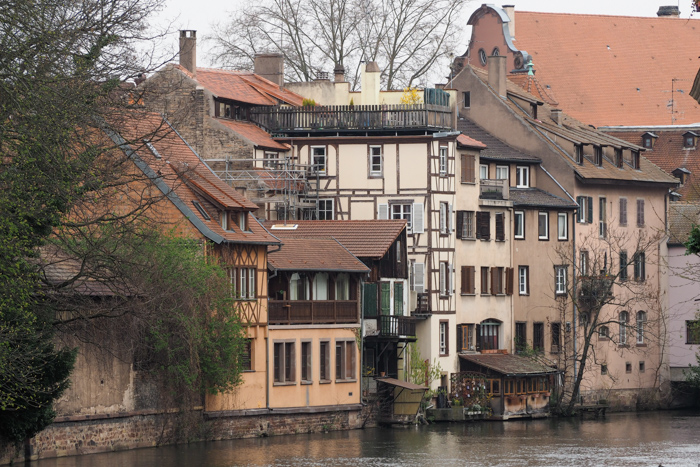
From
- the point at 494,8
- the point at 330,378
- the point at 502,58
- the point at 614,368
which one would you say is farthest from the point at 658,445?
the point at 494,8

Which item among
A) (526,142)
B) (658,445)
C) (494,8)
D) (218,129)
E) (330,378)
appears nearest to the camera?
(658,445)

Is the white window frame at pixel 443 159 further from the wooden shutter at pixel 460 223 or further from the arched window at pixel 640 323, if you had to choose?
the arched window at pixel 640 323

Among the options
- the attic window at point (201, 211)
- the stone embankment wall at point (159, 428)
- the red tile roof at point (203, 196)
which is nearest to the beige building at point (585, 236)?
the stone embankment wall at point (159, 428)

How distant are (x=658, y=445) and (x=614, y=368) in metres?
21.8

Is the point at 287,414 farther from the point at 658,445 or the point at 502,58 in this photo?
the point at 502,58

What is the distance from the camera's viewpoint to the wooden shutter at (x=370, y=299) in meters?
57.1

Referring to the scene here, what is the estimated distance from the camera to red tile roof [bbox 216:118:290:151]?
60531mm

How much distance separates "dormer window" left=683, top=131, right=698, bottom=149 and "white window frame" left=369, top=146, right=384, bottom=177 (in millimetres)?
27163

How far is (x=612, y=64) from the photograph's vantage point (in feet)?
301

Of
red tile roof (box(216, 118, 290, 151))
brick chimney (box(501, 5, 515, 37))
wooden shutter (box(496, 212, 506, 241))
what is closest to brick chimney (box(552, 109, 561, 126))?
wooden shutter (box(496, 212, 506, 241))

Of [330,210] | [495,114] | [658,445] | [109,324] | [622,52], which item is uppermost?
[622,52]

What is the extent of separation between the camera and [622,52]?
3632 inches

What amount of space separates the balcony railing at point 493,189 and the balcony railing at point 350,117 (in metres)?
4.51

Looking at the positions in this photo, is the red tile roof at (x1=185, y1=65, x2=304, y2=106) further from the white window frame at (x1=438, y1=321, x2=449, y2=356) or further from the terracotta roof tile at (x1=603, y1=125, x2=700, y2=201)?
the terracotta roof tile at (x1=603, y1=125, x2=700, y2=201)
